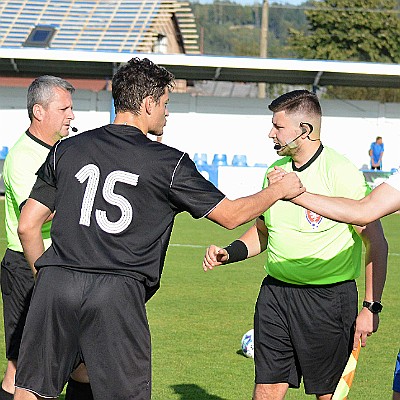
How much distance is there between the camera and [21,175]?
18.9ft

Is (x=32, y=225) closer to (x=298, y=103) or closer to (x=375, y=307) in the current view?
(x=298, y=103)

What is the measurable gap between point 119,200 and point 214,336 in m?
5.20

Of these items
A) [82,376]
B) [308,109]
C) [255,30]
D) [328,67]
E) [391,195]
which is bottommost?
[82,376]

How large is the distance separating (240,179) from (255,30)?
86.1 metres

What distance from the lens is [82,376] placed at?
5.10m

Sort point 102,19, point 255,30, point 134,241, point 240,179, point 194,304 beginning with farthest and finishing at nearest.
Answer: point 255,30 < point 102,19 < point 240,179 < point 194,304 < point 134,241

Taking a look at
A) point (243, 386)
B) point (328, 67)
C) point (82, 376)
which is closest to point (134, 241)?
point (82, 376)

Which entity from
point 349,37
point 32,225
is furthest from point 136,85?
point 349,37

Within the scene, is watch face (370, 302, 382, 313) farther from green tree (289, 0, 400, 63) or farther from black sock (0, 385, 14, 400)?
green tree (289, 0, 400, 63)

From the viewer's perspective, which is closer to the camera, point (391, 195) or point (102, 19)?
point (391, 195)

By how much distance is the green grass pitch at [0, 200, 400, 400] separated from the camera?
292 inches

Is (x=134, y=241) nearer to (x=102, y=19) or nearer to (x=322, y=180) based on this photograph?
(x=322, y=180)

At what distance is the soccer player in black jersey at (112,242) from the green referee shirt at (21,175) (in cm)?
134

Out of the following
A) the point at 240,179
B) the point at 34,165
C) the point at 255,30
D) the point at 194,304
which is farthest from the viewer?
the point at 255,30
